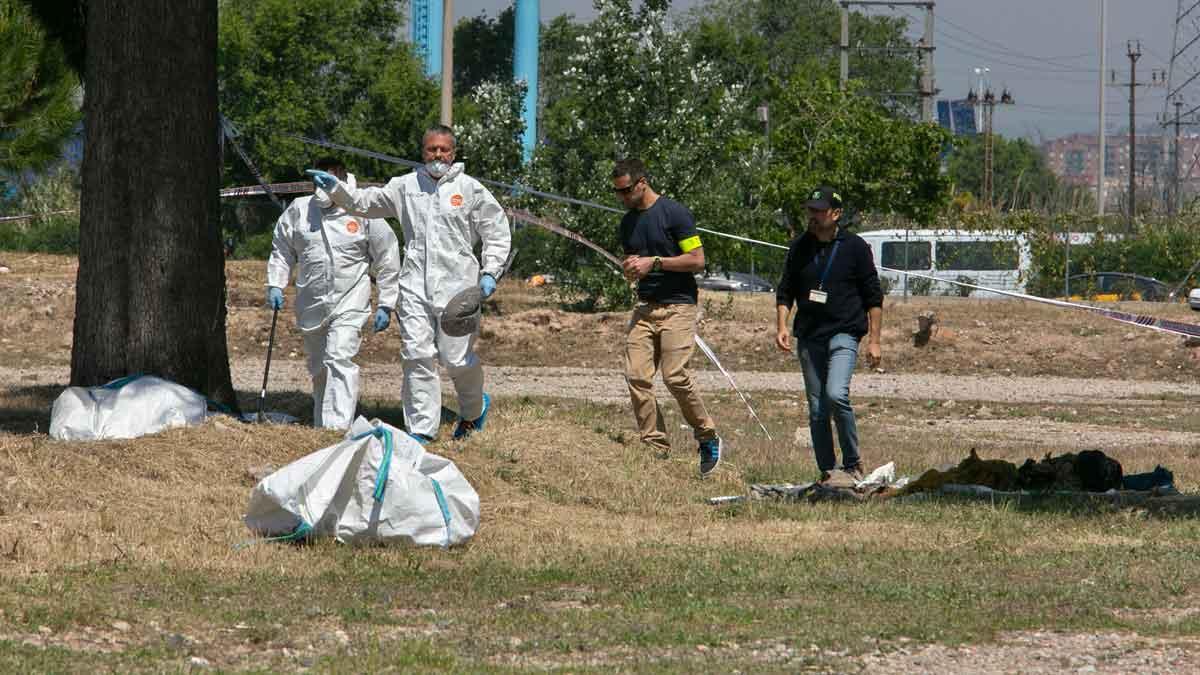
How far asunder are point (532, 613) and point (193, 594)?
1304 millimetres

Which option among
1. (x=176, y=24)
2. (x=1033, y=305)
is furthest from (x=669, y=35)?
(x=176, y=24)

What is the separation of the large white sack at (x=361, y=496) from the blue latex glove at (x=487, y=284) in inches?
103

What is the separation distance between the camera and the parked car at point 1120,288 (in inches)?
1465

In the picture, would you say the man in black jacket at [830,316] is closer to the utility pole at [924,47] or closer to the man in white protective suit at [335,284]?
the man in white protective suit at [335,284]

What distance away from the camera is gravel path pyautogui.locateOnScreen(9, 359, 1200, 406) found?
715 inches

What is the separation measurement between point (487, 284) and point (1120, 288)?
3048 centimetres

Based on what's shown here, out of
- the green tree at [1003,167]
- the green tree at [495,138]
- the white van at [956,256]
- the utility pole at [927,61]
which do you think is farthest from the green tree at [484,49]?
the green tree at [495,138]

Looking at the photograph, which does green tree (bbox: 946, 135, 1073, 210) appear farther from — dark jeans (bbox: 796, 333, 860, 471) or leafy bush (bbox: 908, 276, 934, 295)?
dark jeans (bbox: 796, 333, 860, 471)

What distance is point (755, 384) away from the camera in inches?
790

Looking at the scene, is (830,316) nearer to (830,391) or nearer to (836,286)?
(836,286)

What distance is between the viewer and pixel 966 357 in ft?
76.8

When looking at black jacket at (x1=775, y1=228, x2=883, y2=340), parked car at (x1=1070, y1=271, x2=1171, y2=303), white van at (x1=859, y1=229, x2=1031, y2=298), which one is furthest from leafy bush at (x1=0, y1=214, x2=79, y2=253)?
black jacket at (x1=775, y1=228, x2=883, y2=340)

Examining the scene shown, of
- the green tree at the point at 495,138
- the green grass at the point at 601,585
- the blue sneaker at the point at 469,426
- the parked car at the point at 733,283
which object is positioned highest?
the green tree at the point at 495,138

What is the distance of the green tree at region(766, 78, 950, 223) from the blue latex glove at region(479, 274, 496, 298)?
20887mm
